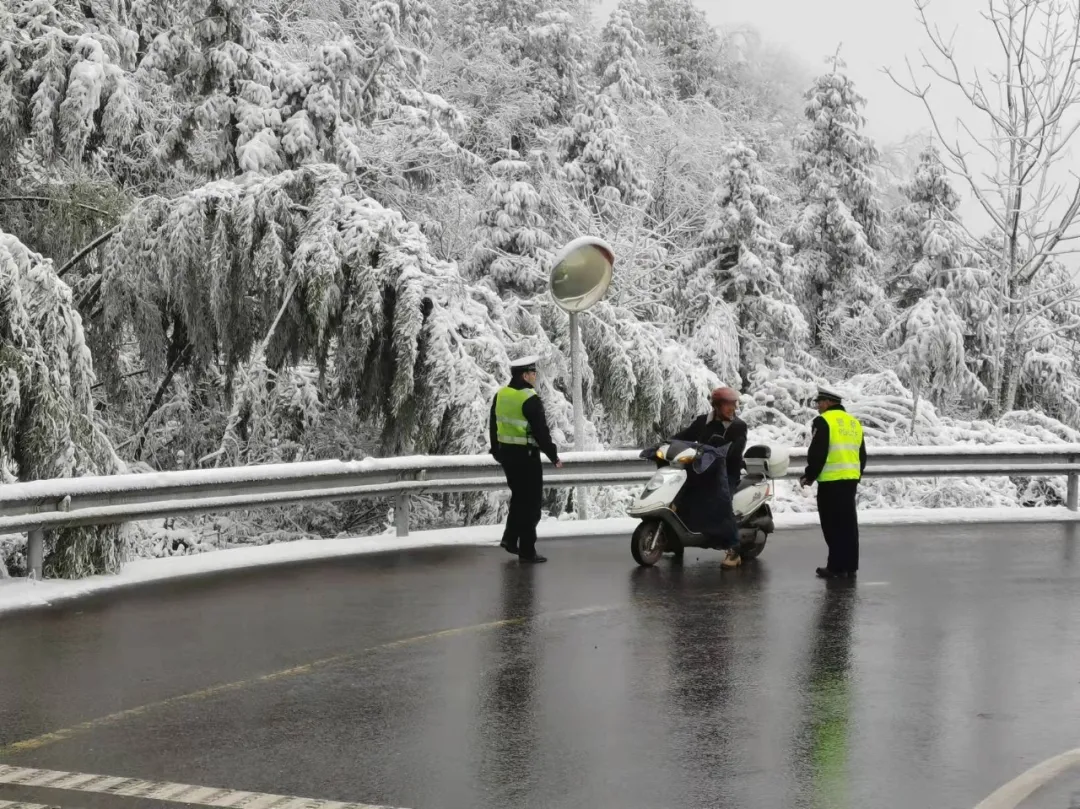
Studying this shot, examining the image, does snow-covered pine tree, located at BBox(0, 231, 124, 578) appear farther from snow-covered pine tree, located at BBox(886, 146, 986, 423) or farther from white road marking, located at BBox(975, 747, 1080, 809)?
snow-covered pine tree, located at BBox(886, 146, 986, 423)

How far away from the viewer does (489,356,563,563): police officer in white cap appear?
42.3ft

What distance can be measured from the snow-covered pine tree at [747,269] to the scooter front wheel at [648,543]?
2241cm

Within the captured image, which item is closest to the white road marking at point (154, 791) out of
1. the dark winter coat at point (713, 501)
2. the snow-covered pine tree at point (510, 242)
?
the dark winter coat at point (713, 501)

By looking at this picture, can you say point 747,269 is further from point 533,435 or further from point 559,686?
point 559,686

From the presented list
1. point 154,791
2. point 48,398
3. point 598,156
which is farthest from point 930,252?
point 154,791

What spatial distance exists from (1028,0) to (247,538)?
68.3 feet

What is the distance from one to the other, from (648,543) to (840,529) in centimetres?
169

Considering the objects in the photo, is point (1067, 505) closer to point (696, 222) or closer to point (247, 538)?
point (247, 538)

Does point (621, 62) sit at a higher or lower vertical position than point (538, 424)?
higher

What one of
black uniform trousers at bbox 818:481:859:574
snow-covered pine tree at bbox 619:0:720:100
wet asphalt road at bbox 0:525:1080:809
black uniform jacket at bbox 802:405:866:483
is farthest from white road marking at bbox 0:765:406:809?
snow-covered pine tree at bbox 619:0:720:100

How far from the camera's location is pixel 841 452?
12523 mm

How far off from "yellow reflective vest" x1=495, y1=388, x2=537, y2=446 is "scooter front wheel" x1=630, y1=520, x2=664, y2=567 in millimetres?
1302

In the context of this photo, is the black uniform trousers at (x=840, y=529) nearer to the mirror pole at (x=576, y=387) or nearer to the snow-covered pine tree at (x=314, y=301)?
the mirror pole at (x=576, y=387)

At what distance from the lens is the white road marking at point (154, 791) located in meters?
5.48
